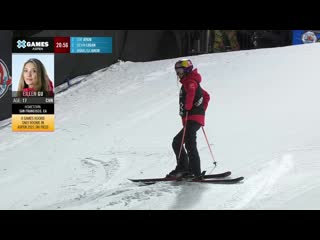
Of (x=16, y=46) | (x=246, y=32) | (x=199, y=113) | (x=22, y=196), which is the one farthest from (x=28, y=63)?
(x=246, y=32)

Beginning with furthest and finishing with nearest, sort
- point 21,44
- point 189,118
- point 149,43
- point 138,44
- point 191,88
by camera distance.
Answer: point 138,44 < point 149,43 < point 21,44 < point 189,118 < point 191,88

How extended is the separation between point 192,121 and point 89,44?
0.99 m

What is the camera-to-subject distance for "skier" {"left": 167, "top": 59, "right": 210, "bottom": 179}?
4.29 m

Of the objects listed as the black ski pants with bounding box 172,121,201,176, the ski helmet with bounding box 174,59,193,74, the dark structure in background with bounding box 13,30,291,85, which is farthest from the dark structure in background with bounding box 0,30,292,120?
the black ski pants with bounding box 172,121,201,176

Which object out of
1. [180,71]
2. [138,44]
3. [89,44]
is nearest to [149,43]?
[138,44]

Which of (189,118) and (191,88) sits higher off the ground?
(191,88)

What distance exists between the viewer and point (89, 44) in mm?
4504

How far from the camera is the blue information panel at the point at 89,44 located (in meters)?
4.50

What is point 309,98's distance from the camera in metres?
5.04

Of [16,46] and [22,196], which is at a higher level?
[16,46]

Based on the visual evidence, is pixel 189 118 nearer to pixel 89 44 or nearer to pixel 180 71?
pixel 180 71

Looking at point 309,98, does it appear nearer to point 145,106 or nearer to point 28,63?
point 145,106

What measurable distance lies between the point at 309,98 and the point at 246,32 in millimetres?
842
